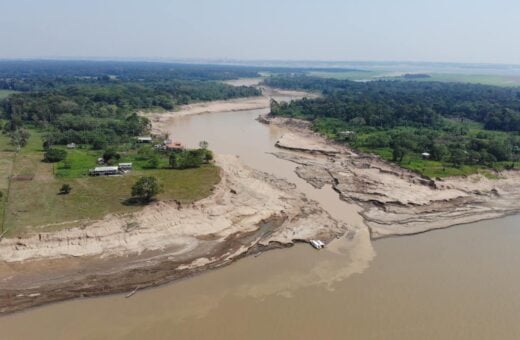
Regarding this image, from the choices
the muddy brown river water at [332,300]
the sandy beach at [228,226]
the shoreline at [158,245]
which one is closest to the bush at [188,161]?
the sandy beach at [228,226]

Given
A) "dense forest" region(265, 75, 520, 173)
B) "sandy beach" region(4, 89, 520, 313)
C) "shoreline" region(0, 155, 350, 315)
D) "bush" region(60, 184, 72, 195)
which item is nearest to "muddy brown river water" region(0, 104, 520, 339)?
"shoreline" region(0, 155, 350, 315)

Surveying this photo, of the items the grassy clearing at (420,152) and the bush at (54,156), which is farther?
the grassy clearing at (420,152)

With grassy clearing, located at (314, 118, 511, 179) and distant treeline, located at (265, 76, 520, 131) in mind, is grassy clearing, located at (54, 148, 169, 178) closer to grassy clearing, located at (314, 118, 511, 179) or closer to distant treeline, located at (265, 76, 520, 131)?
grassy clearing, located at (314, 118, 511, 179)

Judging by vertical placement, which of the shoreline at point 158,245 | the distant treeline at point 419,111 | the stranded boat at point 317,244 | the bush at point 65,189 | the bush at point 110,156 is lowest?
the stranded boat at point 317,244

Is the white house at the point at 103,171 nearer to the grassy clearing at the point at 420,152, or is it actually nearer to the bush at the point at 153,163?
the bush at the point at 153,163

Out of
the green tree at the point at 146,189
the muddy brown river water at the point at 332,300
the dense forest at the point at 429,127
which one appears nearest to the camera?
the muddy brown river water at the point at 332,300

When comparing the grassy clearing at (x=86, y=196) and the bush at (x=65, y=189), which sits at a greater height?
the bush at (x=65, y=189)

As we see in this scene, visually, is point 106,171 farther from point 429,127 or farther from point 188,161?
point 429,127

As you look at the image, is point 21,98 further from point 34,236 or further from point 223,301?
point 223,301
